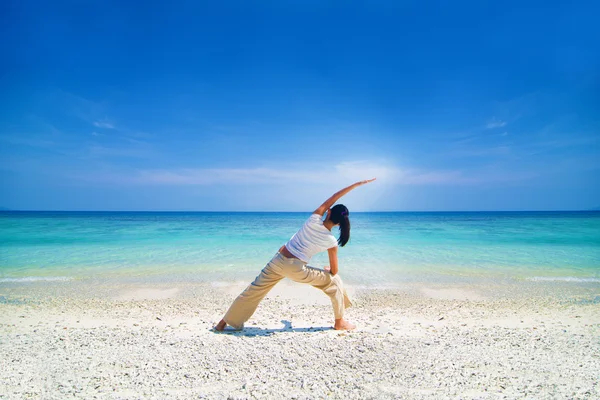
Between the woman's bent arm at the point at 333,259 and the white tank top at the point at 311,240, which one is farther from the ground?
the white tank top at the point at 311,240

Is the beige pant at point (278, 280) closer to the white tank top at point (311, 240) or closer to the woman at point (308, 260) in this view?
the woman at point (308, 260)

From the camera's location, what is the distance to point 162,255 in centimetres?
1523

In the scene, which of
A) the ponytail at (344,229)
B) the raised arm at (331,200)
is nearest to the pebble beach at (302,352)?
the ponytail at (344,229)

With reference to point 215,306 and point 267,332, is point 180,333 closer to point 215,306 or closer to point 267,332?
point 267,332

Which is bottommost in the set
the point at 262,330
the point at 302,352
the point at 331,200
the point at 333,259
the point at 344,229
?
the point at 262,330

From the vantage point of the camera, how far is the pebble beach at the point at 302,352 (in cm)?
340

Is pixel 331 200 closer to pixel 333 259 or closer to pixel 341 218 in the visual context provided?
pixel 341 218

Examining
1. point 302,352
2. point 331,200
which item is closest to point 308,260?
point 331,200

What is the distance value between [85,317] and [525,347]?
7361 mm

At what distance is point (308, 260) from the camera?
4656 millimetres

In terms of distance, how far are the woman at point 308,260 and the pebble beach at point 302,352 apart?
0.37 m

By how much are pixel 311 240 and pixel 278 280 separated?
81cm

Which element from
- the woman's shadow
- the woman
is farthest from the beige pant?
the woman's shadow

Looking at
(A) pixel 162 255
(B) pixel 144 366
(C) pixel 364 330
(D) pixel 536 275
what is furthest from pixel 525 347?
(A) pixel 162 255
